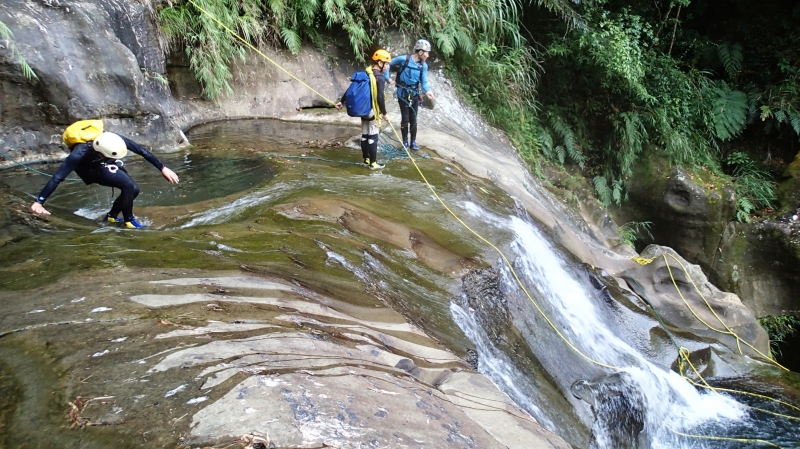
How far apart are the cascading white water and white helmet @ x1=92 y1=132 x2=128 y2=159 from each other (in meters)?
3.60

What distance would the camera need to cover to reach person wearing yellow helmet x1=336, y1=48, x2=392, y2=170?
6623 millimetres

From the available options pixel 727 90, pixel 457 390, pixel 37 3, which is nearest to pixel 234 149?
pixel 37 3

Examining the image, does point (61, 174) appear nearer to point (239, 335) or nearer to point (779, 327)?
point (239, 335)

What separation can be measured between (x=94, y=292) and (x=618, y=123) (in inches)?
457

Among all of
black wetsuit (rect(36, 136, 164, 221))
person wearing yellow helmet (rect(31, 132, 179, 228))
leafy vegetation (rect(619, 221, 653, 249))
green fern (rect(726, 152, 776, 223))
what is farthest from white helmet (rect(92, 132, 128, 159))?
green fern (rect(726, 152, 776, 223))

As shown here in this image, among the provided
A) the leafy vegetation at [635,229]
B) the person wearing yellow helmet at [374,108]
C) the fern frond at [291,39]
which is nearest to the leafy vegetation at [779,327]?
the leafy vegetation at [635,229]

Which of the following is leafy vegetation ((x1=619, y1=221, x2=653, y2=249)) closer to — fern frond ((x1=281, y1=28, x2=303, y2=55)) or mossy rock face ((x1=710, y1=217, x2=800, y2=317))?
mossy rock face ((x1=710, y1=217, x2=800, y2=317))

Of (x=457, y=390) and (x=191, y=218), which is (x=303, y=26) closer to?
(x=191, y=218)

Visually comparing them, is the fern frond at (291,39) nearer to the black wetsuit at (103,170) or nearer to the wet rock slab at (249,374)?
the black wetsuit at (103,170)

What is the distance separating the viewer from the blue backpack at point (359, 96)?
→ 21.4 feet

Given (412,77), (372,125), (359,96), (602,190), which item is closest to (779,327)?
(602,190)

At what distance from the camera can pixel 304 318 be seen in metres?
3.01

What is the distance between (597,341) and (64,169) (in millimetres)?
5681

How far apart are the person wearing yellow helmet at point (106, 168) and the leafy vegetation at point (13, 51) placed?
264 centimetres
